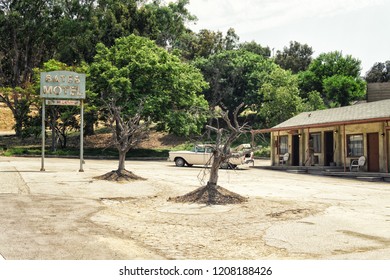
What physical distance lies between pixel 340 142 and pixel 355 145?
1361 mm

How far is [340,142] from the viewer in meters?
27.7

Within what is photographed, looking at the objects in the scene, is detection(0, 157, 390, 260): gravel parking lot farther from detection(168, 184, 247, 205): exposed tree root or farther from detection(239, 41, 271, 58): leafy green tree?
detection(239, 41, 271, 58): leafy green tree

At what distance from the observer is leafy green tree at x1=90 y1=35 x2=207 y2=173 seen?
40.0 metres

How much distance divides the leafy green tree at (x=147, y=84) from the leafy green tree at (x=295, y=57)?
3925 centimetres

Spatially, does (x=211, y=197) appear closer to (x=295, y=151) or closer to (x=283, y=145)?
(x=295, y=151)

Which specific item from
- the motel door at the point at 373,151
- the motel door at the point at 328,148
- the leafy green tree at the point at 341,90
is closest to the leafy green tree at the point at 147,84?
the motel door at the point at 328,148

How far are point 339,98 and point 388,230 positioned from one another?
5134cm

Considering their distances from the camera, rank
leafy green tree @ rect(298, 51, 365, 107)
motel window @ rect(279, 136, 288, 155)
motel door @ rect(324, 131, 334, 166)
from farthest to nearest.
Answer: leafy green tree @ rect(298, 51, 365, 107) → motel window @ rect(279, 136, 288, 155) → motel door @ rect(324, 131, 334, 166)

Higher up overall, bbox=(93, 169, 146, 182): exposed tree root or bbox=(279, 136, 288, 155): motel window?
bbox=(279, 136, 288, 155): motel window

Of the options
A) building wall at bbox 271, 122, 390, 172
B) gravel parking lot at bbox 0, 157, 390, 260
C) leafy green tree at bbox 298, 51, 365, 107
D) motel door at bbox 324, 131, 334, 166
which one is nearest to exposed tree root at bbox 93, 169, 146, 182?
gravel parking lot at bbox 0, 157, 390, 260

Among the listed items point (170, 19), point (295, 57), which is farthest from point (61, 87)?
point (295, 57)

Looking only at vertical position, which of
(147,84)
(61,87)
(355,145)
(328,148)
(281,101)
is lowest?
(328,148)

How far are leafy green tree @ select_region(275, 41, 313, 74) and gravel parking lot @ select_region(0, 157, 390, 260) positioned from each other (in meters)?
65.8

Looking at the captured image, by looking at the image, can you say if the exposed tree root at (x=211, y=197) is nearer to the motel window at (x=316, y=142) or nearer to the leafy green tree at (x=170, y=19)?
the motel window at (x=316, y=142)
